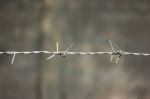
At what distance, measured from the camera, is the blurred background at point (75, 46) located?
294cm

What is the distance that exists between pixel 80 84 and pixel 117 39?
0.39 metres

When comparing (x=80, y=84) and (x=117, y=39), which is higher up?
(x=117, y=39)

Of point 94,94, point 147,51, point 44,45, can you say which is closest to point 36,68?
point 44,45

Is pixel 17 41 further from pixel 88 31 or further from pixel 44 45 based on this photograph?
pixel 88 31

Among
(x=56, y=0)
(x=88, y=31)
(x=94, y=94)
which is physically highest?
(x=56, y=0)

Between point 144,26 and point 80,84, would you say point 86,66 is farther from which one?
point 144,26

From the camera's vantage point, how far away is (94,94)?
2936 mm

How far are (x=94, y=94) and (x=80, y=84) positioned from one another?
0.11m

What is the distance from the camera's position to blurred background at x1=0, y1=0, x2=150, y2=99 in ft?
9.65

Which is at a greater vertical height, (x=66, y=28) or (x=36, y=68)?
(x=66, y=28)

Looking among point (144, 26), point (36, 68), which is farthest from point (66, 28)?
point (144, 26)

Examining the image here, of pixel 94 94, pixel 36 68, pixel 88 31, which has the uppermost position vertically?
pixel 88 31

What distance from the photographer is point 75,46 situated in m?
2.95

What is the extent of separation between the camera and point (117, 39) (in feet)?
9.84
